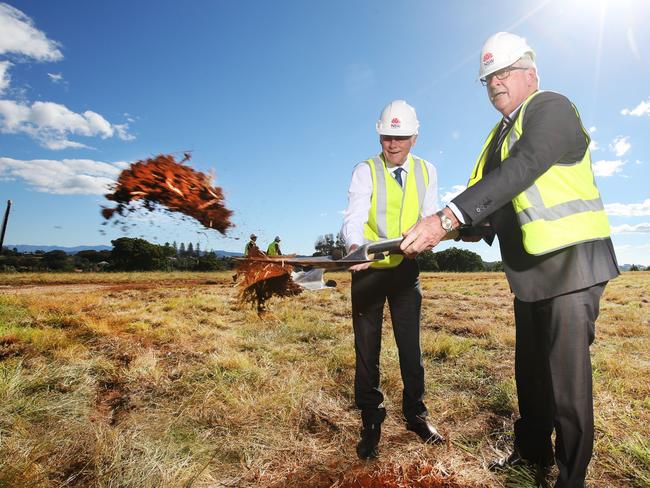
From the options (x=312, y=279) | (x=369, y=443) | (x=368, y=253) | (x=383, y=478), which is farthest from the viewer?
(x=312, y=279)

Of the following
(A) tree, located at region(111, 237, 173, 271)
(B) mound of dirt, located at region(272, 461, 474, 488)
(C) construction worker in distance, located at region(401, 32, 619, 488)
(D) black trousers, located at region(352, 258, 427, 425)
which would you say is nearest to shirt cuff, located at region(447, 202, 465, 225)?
(C) construction worker in distance, located at region(401, 32, 619, 488)

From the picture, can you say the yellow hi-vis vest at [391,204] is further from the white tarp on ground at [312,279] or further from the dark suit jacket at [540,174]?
the dark suit jacket at [540,174]

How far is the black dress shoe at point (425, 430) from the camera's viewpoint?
297 centimetres

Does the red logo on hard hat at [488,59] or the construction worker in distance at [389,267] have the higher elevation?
the red logo on hard hat at [488,59]

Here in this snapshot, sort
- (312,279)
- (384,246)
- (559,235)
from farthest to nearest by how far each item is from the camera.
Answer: (312,279)
(384,246)
(559,235)

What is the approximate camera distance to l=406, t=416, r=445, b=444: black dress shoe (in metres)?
2.97

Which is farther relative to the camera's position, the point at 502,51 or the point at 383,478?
the point at 383,478

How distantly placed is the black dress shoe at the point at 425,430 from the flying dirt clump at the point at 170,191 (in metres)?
2.52

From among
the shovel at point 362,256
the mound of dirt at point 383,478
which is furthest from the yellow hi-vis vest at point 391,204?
the mound of dirt at point 383,478

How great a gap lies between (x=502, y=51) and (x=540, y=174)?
84cm

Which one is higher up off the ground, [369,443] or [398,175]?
[398,175]

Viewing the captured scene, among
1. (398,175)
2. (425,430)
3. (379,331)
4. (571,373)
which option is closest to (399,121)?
(398,175)

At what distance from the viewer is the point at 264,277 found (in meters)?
3.30

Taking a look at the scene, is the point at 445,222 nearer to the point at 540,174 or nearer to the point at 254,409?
the point at 540,174
